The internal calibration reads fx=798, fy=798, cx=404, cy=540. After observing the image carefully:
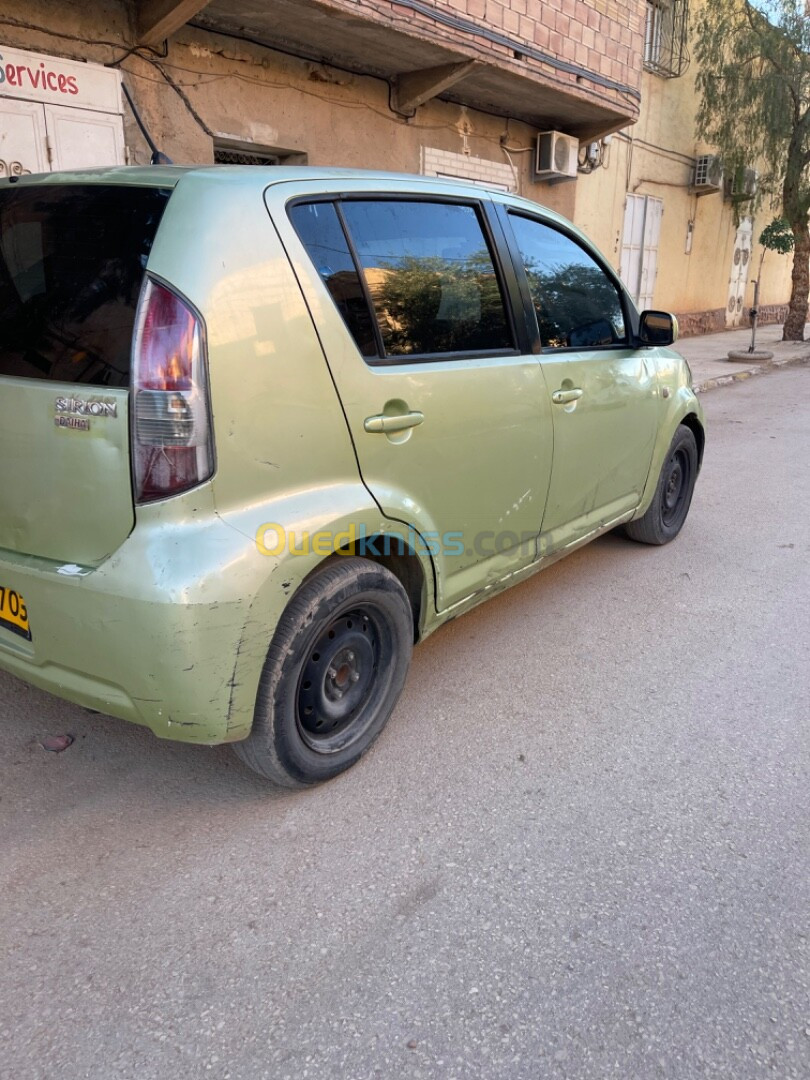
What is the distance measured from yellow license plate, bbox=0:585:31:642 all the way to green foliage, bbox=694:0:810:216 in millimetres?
16622

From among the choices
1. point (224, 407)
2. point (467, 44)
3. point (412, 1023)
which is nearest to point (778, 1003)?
point (412, 1023)

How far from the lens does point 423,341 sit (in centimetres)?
265

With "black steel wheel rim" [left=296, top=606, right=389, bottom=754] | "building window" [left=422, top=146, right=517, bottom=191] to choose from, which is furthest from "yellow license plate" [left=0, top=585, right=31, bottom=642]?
"building window" [left=422, top=146, right=517, bottom=191]

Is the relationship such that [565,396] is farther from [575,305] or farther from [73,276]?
[73,276]

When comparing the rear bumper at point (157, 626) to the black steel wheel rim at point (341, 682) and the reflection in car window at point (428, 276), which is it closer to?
the black steel wheel rim at point (341, 682)

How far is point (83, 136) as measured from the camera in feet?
20.3

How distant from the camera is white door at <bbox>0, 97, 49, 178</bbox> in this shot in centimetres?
572

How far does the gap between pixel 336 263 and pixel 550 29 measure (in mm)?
8842

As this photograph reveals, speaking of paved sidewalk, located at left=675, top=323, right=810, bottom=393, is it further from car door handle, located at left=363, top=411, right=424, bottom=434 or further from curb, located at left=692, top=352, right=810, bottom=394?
car door handle, located at left=363, top=411, right=424, bottom=434

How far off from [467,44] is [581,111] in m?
3.44

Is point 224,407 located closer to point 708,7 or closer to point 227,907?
point 227,907

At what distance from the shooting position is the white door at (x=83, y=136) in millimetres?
6008

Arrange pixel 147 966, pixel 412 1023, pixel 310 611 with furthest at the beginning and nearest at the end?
pixel 310 611
pixel 147 966
pixel 412 1023

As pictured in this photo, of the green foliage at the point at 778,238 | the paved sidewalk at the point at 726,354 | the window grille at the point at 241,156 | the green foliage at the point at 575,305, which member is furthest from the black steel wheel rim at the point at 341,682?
the green foliage at the point at 778,238
